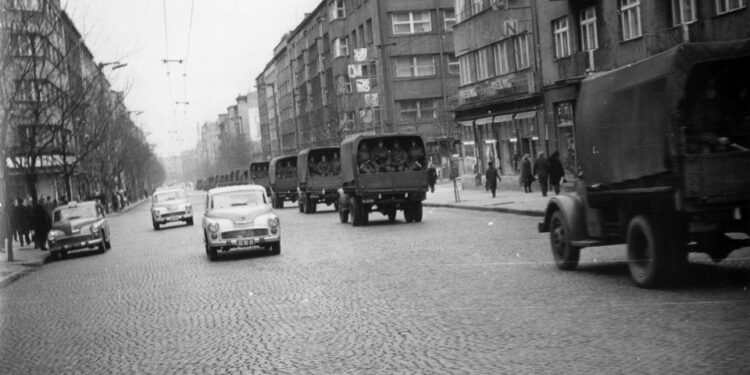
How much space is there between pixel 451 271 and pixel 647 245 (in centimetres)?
371

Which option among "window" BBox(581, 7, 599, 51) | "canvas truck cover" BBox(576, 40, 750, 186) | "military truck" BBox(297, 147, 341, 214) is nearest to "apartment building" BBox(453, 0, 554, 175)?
"window" BBox(581, 7, 599, 51)

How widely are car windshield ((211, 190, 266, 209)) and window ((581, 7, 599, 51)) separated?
651 inches

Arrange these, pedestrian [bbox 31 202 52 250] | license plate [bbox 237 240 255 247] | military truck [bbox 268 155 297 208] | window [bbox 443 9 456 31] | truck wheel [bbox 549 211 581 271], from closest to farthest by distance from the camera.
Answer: truck wheel [bbox 549 211 581 271], license plate [bbox 237 240 255 247], pedestrian [bbox 31 202 52 250], military truck [bbox 268 155 297 208], window [bbox 443 9 456 31]

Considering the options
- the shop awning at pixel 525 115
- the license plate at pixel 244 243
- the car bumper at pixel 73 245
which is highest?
the shop awning at pixel 525 115

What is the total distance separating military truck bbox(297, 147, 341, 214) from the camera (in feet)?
129

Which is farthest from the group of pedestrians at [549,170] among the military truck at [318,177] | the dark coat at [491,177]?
the military truck at [318,177]

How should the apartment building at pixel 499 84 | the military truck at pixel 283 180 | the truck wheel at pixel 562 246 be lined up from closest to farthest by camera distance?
the truck wheel at pixel 562 246, the apartment building at pixel 499 84, the military truck at pixel 283 180

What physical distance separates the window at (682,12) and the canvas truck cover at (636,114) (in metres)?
14.5

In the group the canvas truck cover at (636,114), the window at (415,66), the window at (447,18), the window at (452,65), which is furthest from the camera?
the window at (452,65)

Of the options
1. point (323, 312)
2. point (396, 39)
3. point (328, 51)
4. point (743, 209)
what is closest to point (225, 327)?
point (323, 312)

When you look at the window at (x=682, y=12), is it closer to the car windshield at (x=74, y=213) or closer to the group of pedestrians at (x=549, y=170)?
the group of pedestrians at (x=549, y=170)

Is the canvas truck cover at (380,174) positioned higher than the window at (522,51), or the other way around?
the window at (522,51)

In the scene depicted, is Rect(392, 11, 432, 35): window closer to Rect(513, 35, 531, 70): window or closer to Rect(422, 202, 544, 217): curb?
Rect(513, 35, 531, 70): window

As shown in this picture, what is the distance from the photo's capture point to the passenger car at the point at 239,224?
1866 centimetres
